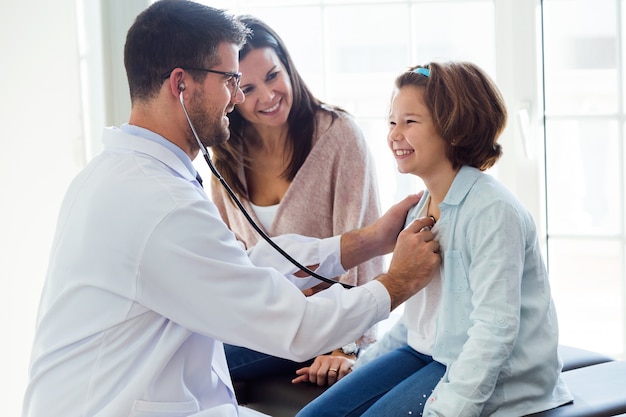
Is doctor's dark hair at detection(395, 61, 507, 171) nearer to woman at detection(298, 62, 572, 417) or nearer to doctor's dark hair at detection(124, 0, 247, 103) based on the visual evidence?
woman at detection(298, 62, 572, 417)

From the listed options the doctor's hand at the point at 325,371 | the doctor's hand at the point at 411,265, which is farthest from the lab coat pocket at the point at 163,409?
the doctor's hand at the point at 325,371

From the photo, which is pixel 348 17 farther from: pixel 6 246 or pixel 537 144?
pixel 6 246

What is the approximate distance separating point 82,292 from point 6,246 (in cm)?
162

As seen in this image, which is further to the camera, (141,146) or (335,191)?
(335,191)

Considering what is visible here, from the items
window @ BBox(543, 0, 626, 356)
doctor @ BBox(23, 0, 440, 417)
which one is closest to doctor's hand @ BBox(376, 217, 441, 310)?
doctor @ BBox(23, 0, 440, 417)

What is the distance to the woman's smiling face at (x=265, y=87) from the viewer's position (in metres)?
2.11

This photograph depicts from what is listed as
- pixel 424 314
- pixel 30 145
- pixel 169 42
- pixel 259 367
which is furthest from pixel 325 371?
pixel 30 145

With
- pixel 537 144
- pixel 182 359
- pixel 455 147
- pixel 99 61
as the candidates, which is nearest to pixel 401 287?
pixel 455 147

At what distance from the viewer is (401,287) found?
159 centimetres

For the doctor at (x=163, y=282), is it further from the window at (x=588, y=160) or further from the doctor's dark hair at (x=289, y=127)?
the window at (x=588, y=160)

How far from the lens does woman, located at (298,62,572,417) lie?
1.50 m

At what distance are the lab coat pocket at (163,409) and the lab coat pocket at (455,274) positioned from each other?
524 mm

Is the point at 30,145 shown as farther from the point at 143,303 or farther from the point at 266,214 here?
the point at 143,303

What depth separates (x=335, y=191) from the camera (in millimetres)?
2205
